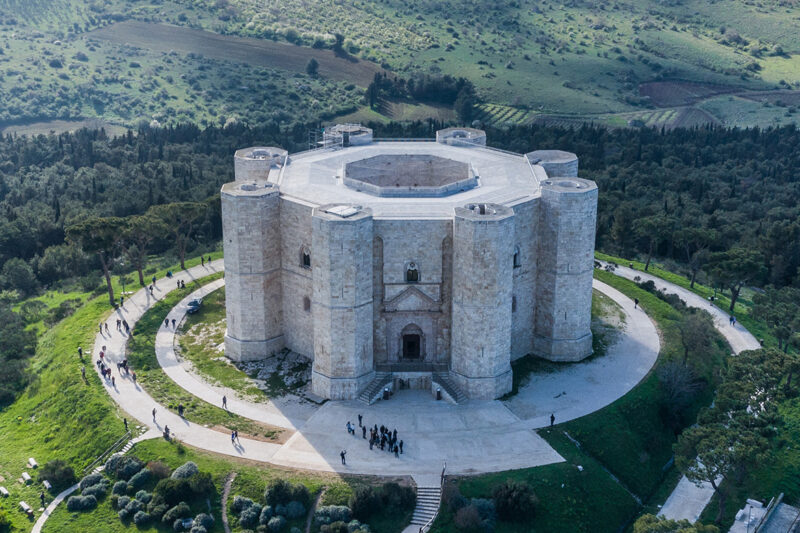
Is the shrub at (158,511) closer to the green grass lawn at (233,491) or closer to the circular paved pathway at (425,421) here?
the green grass lawn at (233,491)

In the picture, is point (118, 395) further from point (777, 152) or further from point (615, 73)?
point (615, 73)

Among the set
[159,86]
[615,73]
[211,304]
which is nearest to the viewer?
[211,304]

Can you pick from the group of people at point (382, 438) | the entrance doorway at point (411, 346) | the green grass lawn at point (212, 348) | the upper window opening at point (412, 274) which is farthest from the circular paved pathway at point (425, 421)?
the upper window opening at point (412, 274)

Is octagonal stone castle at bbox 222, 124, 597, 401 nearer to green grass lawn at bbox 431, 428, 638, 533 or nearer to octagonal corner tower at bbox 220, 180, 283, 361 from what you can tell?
octagonal corner tower at bbox 220, 180, 283, 361

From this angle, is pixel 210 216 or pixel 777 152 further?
pixel 777 152

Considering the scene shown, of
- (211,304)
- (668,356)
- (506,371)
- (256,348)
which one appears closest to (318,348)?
(256,348)

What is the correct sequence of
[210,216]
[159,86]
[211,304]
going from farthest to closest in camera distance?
1. [159,86]
2. [210,216]
3. [211,304]

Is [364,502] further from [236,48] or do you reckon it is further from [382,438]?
[236,48]
